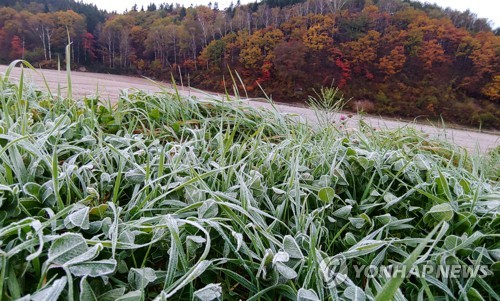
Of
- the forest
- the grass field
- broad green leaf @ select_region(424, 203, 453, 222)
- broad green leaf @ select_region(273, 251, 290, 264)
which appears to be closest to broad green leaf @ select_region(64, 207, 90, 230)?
the grass field

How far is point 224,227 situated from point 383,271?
5.1 inches

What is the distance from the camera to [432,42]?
2375 mm

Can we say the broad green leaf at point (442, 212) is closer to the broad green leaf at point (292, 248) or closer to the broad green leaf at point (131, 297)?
the broad green leaf at point (292, 248)

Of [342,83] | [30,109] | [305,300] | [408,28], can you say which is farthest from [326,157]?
[408,28]

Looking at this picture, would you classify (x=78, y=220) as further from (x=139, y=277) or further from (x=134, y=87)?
(x=134, y=87)

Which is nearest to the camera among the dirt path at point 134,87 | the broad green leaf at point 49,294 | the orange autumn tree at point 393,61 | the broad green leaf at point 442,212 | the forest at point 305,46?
the broad green leaf at point 49,294

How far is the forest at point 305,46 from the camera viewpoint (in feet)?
4.39

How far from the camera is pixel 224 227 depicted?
24 cm

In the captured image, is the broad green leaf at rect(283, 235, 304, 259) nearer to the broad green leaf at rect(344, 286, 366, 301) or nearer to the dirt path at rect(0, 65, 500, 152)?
the broad green leaf at rect(344, 286, 366, 301)

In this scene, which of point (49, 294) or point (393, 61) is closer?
point (49, 294)

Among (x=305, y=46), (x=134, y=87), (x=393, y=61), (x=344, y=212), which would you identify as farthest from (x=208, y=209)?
(x=393, y=61)

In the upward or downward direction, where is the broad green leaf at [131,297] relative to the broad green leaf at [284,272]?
upward

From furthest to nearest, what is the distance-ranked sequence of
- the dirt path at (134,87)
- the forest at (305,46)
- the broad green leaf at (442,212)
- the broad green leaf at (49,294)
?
the forest at (305,46) → the dirt path at (134,87) → the broad green leaf at (442,212) → the broad green leaf at (49,294)

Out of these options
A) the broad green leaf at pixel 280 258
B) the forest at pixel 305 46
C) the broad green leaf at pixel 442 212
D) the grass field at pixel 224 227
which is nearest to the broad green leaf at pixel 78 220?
the grass field at pixel 224 227
